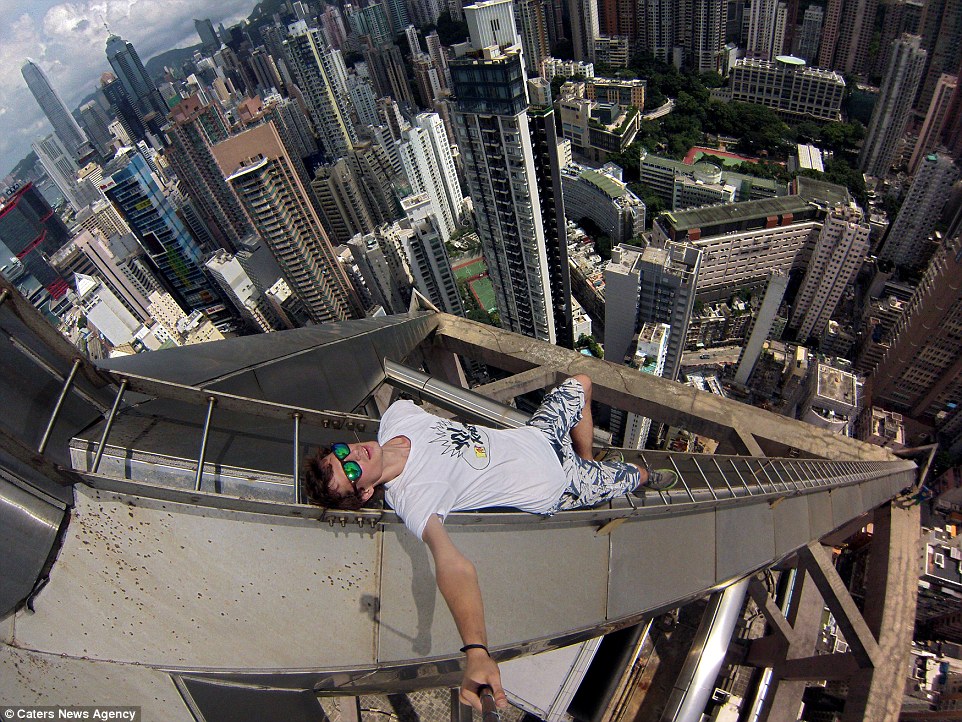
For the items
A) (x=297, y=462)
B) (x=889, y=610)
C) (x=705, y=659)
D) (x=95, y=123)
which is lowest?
(x=95, y=123)

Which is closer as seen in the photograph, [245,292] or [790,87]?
[245,292]

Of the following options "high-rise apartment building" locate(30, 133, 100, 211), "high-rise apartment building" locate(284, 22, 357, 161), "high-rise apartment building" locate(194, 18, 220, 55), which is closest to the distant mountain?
"high-rise apartment building" locate(194, 18, 220, 55)

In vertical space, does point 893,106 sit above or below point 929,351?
above

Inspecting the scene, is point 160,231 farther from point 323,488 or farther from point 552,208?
point 323,488

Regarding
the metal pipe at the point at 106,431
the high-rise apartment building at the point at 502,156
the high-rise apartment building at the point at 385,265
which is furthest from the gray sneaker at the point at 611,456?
the high-rise apartment building at the point at 385,265

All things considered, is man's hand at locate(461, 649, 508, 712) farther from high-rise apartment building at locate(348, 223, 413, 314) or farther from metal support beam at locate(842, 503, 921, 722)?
high-rise apartment building at locate(348, 223, 413, 314)

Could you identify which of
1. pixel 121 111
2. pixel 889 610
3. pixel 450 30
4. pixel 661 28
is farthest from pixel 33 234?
pixel 661 28

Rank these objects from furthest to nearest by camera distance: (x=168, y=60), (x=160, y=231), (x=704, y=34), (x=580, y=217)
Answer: (x=168, y=60) < (x=704, y=34) < (x=580, y=217) < (x=160, y=231)
